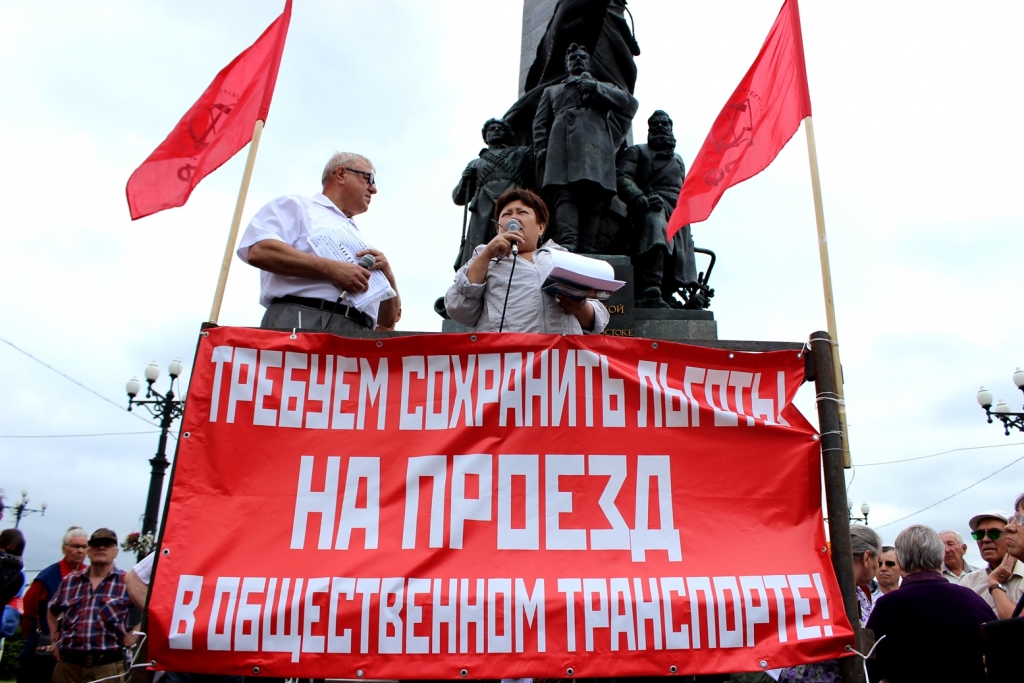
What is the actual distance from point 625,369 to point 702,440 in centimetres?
39

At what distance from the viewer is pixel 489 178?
9.88m

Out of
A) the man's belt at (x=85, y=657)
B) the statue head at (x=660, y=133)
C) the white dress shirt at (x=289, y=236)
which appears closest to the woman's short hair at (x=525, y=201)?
the white dress shirt at (x=289, y=236)

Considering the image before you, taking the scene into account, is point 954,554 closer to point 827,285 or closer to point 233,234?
point 827,285

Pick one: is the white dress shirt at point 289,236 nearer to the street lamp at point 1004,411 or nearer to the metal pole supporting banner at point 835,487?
the metal pole supporting banner at point 835,487

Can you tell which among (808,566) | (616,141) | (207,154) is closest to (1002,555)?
(808,566)

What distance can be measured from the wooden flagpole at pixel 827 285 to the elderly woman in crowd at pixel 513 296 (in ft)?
3.11

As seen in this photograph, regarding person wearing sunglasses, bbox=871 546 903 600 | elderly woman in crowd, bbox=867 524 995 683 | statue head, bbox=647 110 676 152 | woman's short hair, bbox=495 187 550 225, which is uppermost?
statue head, bbox=647 110 676 152

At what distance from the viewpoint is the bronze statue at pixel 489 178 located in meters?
9.63

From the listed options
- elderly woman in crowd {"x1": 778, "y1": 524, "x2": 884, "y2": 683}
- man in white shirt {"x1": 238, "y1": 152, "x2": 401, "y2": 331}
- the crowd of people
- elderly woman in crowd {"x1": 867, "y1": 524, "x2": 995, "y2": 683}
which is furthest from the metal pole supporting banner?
man in white shirt {"x1": 238, "y1": 152, "x2": 401, "y2": 331}

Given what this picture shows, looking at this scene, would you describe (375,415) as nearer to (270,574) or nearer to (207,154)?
(270,574)

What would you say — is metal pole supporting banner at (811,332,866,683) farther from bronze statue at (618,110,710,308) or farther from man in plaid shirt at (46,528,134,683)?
bronze statue at (618,110,710,308)

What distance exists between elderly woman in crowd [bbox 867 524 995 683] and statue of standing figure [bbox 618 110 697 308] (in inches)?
213

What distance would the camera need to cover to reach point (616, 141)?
373 inches

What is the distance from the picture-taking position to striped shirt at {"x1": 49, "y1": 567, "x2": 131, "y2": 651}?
5445 millimetres
